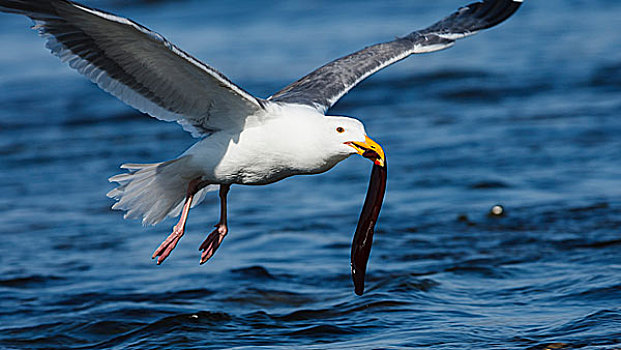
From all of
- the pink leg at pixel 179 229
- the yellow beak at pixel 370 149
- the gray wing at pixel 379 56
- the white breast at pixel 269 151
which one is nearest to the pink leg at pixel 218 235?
the pink leg at pixel 179 229

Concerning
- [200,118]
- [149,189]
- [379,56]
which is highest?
[379,56]

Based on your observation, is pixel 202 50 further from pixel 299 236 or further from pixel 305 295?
pixel 305 295

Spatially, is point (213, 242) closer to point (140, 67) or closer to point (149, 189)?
point (149, 189)

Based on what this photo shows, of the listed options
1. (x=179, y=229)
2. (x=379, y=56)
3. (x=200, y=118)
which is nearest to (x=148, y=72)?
(x=200, y=118)

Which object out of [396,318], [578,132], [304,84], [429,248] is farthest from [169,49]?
[578,132]

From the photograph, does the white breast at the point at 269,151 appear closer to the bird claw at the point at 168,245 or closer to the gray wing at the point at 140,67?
the gray wing at the point at 140,67

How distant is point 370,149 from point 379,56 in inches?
76.5

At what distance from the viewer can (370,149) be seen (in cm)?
593

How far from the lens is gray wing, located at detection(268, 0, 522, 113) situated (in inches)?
284

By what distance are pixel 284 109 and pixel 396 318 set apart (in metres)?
1.79

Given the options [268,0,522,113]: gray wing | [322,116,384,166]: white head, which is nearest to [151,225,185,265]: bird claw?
[268,0,522,113]: gray wing

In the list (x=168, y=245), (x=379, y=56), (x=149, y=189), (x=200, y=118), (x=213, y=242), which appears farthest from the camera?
(x=379, y=56)

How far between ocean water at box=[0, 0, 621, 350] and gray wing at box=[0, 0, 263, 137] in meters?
1.62

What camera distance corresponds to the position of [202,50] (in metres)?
18.8
